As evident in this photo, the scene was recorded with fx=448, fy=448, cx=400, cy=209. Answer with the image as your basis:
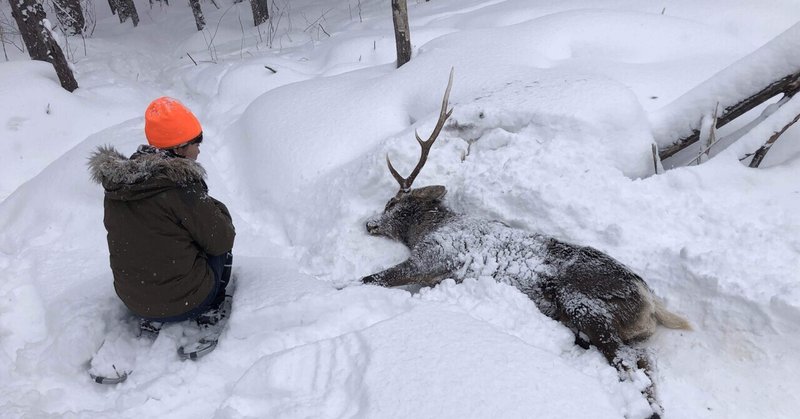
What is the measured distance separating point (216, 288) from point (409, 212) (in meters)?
1.62

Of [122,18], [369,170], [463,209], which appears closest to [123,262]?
[369,170]

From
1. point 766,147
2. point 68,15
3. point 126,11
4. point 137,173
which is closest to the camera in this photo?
point 137,173

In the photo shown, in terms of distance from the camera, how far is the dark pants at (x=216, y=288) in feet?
8.62

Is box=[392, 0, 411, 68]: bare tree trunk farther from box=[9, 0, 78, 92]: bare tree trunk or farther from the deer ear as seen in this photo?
box=[9, 0, 78, 92]: bare tree trunk

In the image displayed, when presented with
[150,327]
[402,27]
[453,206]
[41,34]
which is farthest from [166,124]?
[41,34]

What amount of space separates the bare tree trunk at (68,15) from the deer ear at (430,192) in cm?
1065

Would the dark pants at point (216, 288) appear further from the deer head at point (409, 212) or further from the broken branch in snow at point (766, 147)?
the broken branch in snow at point (766, 147)

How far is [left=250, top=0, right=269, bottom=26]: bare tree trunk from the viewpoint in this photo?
10.4m

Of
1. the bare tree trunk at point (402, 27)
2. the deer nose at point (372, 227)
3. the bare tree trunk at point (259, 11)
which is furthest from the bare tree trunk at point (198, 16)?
the deer nose at point (372, 227)

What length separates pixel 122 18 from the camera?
13117mm

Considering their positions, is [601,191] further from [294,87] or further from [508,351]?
[294,87]

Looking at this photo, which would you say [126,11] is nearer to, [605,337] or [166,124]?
[166,124]

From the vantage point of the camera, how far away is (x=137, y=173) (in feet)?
7.20

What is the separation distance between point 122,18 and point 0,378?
13.9 m
